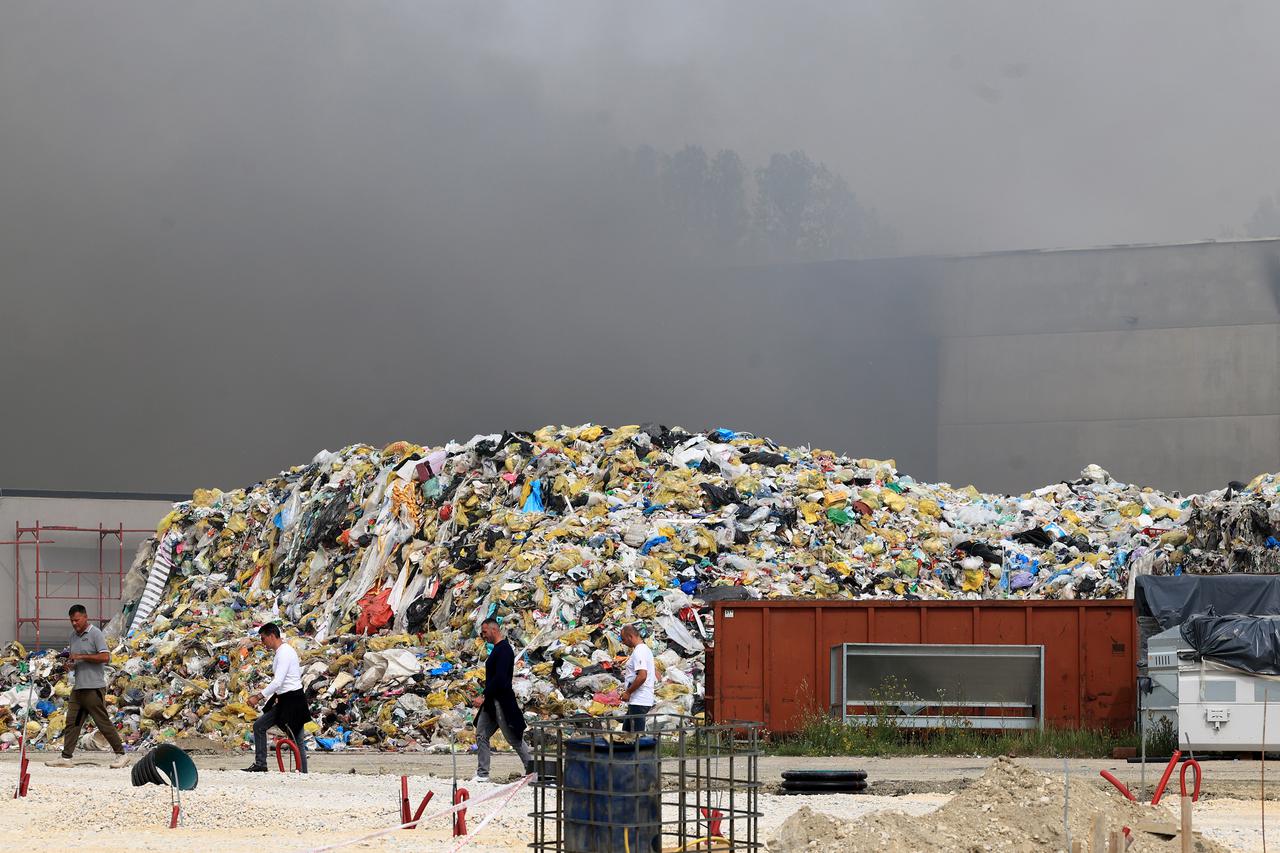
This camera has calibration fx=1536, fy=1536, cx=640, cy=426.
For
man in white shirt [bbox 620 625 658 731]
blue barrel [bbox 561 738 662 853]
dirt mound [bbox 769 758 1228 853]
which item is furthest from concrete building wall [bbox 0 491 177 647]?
blue barrel [bbox 561 738 662 853]

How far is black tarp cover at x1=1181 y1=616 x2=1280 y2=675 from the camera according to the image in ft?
46.8

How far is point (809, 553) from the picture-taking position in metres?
22.5

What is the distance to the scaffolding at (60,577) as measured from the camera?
3369 cm

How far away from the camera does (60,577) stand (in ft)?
113

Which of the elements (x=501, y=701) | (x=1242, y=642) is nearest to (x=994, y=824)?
(x=501, y=701)

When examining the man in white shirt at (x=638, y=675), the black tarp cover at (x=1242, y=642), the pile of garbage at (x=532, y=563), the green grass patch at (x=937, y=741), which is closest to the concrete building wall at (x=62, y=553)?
the pile of garbage at (x=532, y=563)

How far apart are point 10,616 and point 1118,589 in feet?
78.1

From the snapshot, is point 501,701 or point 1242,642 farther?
point 1242,642

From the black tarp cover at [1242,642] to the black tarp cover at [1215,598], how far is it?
1.13 m

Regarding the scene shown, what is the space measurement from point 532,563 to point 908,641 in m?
5.62

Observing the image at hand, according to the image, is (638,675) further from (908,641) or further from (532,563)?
(532,563)

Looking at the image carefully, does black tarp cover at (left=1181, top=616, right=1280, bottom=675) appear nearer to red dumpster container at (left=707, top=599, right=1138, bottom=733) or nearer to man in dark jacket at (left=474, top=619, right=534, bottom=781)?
red dumpster container at (left=707, top=599, right=1138, bottom=733)

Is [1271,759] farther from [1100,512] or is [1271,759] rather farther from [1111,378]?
[1111,378]

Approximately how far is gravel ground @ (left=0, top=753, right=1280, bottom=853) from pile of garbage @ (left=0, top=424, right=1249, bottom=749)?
14.4 feet
